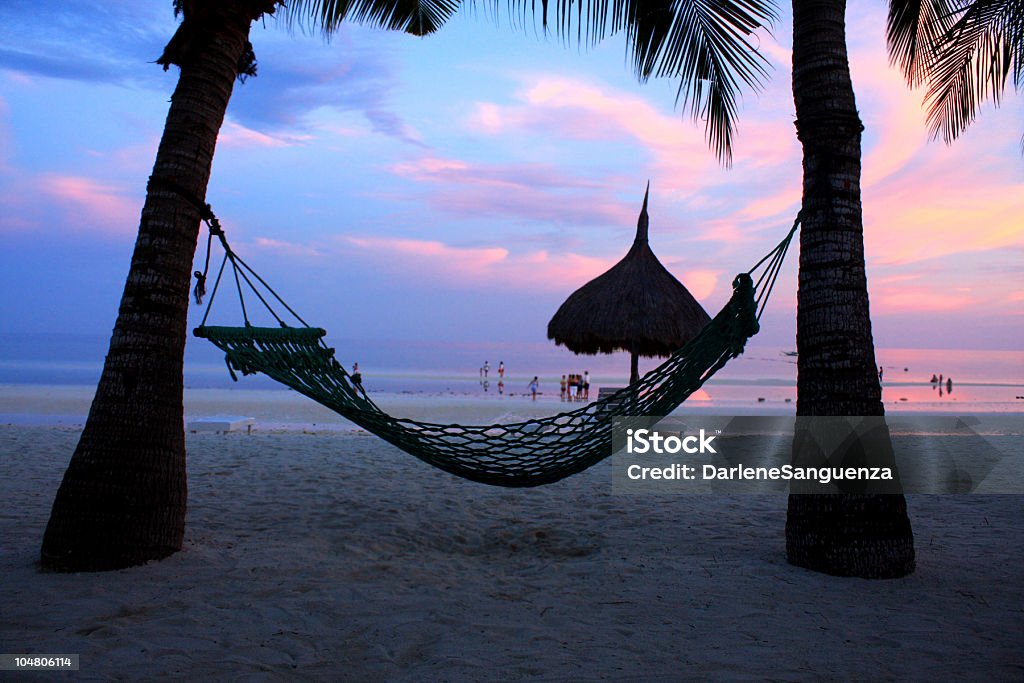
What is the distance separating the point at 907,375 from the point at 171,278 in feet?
115

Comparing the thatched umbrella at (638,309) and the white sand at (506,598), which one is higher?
the thatched umbrella at (638,309)

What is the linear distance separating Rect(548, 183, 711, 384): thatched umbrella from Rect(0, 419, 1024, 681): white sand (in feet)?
14.6

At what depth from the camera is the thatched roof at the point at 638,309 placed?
868 cm

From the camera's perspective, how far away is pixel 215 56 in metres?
3.05

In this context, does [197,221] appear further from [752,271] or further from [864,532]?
[864,532]


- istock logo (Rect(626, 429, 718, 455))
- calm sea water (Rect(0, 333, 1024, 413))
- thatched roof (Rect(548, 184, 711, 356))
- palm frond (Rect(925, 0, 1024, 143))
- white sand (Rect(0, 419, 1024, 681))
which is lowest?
white sand (Rect(0, 419, 1024, 681))

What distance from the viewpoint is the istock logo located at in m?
6.86

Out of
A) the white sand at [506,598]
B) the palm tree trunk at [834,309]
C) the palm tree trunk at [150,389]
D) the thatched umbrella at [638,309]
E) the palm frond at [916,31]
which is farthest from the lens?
the thatched umbrella at [638,309]

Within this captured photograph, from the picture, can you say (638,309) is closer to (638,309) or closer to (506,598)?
(638,309)
